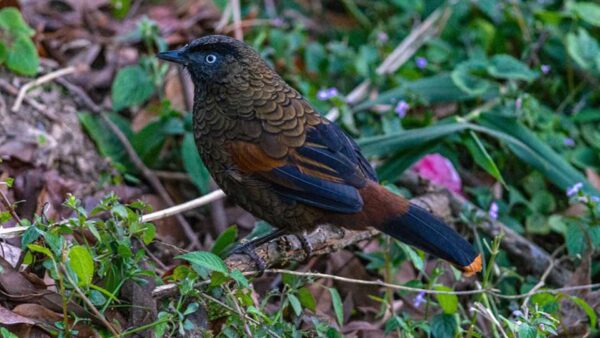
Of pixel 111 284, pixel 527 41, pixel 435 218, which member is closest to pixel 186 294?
pixel 111 284

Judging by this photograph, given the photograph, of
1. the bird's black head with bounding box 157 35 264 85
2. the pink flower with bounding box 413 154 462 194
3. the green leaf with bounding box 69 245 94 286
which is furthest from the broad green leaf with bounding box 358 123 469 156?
the green leaf with bounding box 69 245 94 286

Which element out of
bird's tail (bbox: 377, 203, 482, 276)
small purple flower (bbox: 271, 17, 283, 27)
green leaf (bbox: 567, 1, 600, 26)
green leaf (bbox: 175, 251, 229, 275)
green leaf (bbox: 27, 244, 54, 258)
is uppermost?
green leaf (bbox: 567, 1, 600, 26)

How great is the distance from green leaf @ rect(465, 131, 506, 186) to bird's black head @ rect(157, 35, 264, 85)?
1.21 metres

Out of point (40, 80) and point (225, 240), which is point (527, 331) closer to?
point (225, 240)

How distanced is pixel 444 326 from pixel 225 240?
963mm

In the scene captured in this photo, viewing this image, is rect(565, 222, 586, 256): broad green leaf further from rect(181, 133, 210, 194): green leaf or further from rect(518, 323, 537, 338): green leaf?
rect(181, 133, 210, 194): green leaf

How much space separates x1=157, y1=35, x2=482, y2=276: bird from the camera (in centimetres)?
354

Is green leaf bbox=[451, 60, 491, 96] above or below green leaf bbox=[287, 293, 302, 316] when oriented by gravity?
above

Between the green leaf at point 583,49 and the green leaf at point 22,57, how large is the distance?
3.01 m

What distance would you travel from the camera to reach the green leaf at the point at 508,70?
4988mm

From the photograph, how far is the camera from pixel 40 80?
4688 millimetres

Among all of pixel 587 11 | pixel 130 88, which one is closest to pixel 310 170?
pixel 130 88

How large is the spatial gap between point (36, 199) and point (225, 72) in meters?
1.00

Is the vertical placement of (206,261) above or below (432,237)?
above
